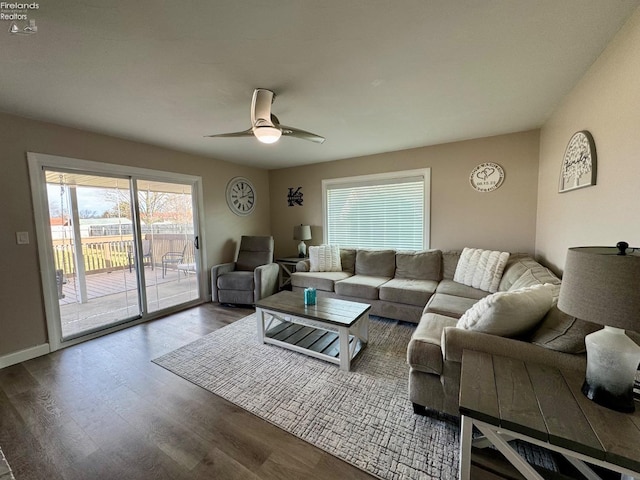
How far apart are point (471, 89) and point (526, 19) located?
763 millimetres

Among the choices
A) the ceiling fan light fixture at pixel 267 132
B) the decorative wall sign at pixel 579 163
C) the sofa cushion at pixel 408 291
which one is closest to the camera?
the decorative wall sign at pixel 579 163

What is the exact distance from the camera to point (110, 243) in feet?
10.5

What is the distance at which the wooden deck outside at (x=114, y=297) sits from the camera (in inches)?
114

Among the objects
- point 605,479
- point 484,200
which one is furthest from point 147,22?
point 484,200

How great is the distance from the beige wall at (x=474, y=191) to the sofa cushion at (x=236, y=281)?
2.38m

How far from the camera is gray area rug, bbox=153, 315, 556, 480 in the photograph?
144cm

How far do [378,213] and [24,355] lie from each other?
4593 mm

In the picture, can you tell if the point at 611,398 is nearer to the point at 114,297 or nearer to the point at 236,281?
the point at 236,281

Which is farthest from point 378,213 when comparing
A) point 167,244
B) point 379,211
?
point 167,244

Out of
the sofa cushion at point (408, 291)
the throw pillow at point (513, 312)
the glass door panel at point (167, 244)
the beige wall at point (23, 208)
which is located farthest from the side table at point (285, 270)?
the throw pillow at point (513, 312)

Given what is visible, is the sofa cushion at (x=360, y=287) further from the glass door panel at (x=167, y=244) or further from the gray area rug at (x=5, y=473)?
the gray area rug at (x=5, y=473)

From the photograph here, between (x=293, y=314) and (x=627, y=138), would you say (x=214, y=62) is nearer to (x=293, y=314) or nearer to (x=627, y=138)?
(x=293, y=314)

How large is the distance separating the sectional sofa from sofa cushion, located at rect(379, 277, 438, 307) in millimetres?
11

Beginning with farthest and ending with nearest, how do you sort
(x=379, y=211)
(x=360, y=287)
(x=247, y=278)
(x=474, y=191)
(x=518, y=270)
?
(x=379, y=211)
(x=247, y=278)
(x=474, y=191)
(x=360, y=287)
(x=518, y=270)
